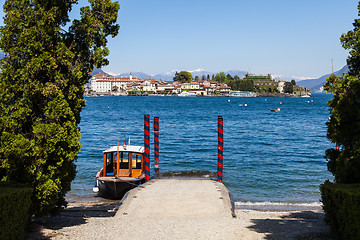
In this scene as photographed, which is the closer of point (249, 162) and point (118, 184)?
point (118, 184)

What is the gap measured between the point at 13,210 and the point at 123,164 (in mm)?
14353

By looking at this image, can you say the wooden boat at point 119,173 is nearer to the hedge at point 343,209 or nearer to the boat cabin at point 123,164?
the boat cabin at point 123,164

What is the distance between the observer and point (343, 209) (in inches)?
324

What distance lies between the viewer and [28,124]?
10.4m

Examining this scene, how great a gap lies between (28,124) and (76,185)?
14983mm

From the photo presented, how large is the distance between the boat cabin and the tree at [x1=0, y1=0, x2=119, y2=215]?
10420mm

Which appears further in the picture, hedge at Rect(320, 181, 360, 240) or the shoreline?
the shoreline

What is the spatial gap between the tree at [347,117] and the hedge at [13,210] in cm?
752

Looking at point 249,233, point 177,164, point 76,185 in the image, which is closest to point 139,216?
point 249,233

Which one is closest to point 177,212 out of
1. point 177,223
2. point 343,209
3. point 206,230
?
point 177,223

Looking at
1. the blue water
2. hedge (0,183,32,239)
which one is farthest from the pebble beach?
the blue water

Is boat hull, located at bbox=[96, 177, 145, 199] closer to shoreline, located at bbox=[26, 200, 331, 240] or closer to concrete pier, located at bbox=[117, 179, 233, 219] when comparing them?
concrete pier, located at bbox=[117, 179, 233, 219]

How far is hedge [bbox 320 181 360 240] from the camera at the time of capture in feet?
25.2

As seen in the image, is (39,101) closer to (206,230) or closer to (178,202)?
(206,230)
